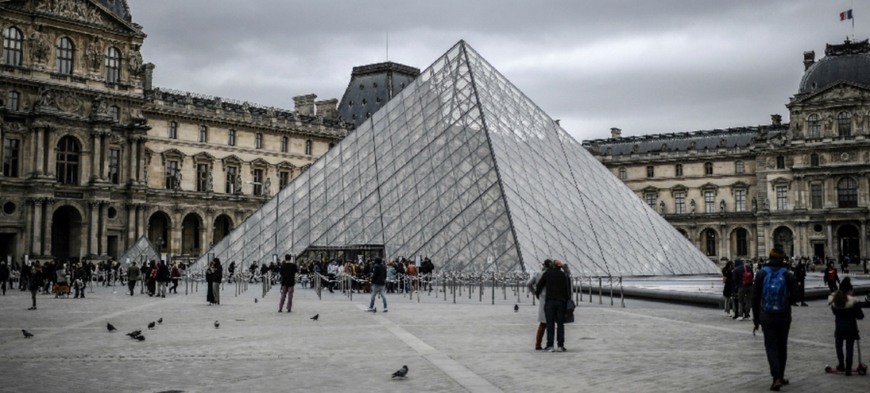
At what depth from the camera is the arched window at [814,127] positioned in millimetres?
66250

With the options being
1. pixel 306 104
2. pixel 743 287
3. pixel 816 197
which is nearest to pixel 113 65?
pixel 306 104

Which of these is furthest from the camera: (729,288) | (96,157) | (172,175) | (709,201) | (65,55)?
(709,201)

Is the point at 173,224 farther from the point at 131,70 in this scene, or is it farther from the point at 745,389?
the point at 745,389

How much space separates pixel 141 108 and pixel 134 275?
29841 millimetres

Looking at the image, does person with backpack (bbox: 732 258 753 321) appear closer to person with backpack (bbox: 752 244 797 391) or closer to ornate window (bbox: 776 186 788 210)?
person with backpack (bbox: 752 244 797 391)

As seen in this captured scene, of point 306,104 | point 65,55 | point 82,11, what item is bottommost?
point 65,55

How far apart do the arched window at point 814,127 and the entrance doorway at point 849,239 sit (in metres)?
7.33

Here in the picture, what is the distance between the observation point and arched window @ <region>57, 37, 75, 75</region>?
4712 cm

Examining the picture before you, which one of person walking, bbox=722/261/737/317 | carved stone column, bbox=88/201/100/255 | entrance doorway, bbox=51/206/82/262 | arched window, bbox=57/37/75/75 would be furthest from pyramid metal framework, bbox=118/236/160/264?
person walking, bbox=722/261/737/317

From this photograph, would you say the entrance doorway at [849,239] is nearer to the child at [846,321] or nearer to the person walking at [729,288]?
the person walking at [729,288]

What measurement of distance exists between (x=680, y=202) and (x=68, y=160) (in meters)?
50.9

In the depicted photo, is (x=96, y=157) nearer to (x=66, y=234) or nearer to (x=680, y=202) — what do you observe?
(x=66, y=234)

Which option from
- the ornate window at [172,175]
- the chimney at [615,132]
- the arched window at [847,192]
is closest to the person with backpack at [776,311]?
the ornate window at [172,175]

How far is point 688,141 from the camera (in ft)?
253
